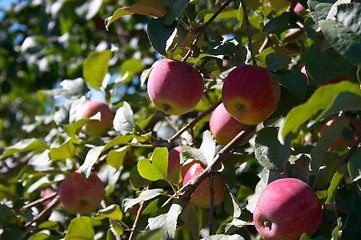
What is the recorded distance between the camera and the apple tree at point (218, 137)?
0.90 meters

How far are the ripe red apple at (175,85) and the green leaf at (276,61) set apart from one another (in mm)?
127

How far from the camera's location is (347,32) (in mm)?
784

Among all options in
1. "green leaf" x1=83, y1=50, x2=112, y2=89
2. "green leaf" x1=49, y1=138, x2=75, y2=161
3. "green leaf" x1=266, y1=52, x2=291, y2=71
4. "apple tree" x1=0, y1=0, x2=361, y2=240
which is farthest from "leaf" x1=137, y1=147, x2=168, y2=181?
"green leaf" x1=83, y1=50, x2=112, y2=89

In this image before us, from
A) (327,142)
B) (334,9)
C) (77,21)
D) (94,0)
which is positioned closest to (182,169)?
(327,142)

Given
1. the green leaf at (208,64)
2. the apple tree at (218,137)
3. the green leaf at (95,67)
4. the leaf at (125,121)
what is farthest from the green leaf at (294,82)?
the green leaf at (95,67)

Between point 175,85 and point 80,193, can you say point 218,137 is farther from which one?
point 80,193

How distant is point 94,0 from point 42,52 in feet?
1.28

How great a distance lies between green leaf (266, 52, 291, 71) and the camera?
1.02 m

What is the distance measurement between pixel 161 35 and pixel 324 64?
0.91 feet

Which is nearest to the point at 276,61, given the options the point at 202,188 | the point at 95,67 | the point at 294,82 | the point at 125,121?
the point at 294,82

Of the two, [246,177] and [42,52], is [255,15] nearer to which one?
[246,177]

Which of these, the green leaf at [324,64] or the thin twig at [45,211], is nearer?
the green leaf at [324,64]

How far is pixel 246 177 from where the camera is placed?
138 cm

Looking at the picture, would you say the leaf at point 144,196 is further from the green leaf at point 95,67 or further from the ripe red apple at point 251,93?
the green leaf at point 95,67
